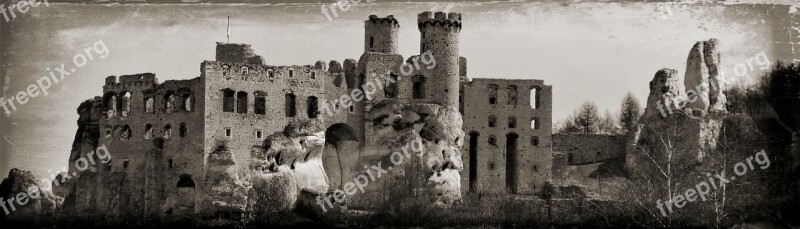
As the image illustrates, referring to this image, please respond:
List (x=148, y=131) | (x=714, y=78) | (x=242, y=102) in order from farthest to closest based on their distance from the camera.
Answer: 1. (x=714, y=78)
2. (x=148, y=131)
3. (x=242, y=102)

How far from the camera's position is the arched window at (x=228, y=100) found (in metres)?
89.1

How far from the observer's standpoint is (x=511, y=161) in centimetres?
9944

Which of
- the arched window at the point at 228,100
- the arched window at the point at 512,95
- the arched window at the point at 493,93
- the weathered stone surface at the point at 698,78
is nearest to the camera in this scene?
the arched window at the point at 228,100

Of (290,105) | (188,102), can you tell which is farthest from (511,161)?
(188,102)

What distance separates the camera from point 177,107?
9012 cm

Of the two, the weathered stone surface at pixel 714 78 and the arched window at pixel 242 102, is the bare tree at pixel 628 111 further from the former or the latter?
the arched window at pixel 242 102

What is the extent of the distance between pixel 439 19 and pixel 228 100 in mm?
13871

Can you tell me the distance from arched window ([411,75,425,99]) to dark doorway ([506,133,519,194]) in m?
6.56

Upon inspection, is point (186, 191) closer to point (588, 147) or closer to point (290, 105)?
point (290, 105)

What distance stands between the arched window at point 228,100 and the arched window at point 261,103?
4.27 feet

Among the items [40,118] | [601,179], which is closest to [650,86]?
[601,179]

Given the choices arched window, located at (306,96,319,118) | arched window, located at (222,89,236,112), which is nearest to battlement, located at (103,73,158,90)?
arched window, located at (222,89,236,112)

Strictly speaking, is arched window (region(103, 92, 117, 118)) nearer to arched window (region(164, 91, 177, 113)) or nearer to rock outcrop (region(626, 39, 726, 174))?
arched window (region(164, 91, 177, 113))

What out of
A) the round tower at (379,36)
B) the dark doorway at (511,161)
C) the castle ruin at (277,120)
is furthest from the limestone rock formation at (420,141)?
the dark doorway at (511,161)
